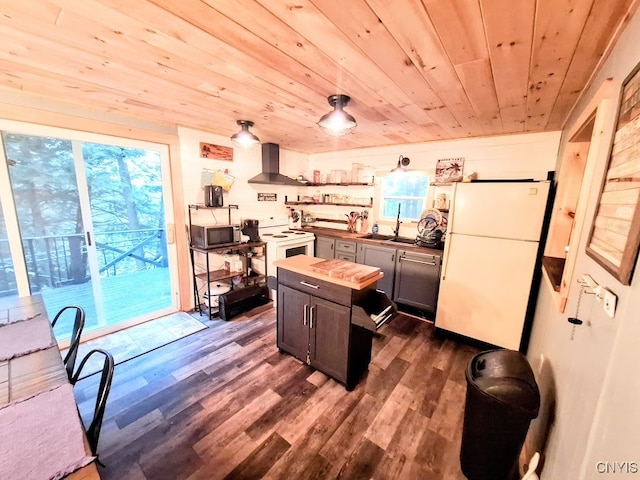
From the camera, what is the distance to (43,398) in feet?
3.03

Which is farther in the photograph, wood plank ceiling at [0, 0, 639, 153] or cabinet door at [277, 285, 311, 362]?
cabinet door at [277, 285, 311, 362]

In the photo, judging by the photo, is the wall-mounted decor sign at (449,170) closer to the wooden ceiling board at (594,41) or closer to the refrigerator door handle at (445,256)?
the refrigerator door handle at (445,256)

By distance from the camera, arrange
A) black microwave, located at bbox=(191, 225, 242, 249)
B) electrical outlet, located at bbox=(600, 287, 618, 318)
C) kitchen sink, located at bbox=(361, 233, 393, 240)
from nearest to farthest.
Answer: electrical outlet, located at bbox=(600, 287, 618, 318)
black microwave, located at bbox=(191, 225, 242, 249)
kitchen sink, located at bbox=(361, 233, 393, 240)

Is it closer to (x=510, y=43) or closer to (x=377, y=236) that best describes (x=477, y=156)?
(x=377, y=236)

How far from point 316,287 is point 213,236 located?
65.1 inches

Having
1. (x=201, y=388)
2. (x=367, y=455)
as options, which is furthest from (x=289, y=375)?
(x=367, y=455)

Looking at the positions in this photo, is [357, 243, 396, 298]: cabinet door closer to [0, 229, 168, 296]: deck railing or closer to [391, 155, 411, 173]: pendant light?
[391, 155, 411, 173]: pendant light

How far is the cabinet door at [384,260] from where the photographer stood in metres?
3.37

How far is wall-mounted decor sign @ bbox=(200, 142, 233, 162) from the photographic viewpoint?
3.21 metres

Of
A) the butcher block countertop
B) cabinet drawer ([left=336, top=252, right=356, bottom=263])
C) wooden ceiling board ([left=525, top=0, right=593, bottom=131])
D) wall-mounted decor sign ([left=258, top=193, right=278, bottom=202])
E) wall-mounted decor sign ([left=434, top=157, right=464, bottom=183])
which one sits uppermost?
wooden ceiling board ([left=525, top=0, right=593, bottom=131])

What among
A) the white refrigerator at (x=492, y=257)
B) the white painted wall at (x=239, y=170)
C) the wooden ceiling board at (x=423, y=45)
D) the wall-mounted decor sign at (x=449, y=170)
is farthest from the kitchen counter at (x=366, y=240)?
the wooden ceiling board at (x=423, y=45)

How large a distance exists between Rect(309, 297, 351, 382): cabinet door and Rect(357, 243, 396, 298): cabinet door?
1582 mm

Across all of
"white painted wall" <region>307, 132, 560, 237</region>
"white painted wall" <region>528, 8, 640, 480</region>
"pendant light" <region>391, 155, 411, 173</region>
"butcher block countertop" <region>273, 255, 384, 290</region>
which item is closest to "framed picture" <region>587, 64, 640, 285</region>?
"white painted wall" <region>528, 8, 640, 480</region>

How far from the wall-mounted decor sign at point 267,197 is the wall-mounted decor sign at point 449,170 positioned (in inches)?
97.3
